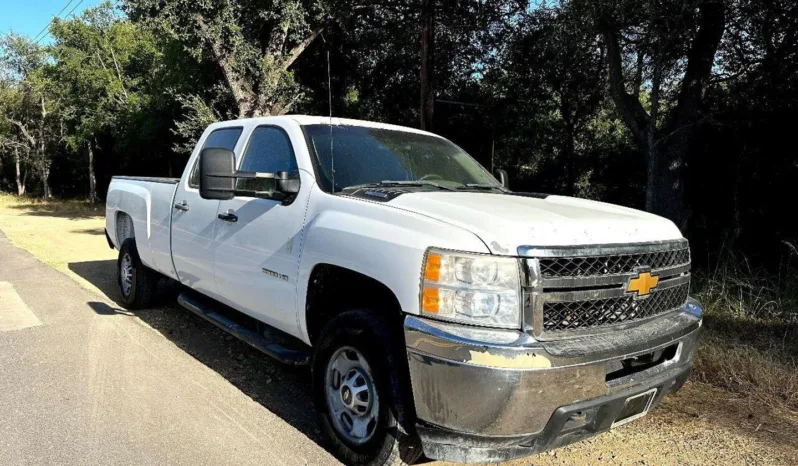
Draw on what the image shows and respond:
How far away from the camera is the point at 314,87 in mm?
17500

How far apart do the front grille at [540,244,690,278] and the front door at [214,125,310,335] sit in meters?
1.57

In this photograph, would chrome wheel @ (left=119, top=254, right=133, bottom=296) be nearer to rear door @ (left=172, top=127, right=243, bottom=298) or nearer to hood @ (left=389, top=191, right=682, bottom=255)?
rear door @ (left=172, top=127, right=243, bottom=298)

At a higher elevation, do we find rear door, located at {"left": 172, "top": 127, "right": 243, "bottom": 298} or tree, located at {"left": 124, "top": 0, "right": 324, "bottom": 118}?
tree, located at {"left": 124, "top": 0, "right": 324, "bottom": 118}

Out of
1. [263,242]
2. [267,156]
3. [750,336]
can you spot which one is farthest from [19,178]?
[750,336]

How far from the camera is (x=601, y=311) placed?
9.14 ft

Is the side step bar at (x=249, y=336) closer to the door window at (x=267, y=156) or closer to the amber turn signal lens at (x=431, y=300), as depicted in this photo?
the door window at (x=267, y=156)

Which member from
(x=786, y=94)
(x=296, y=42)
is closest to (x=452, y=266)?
(x=786, y=94)

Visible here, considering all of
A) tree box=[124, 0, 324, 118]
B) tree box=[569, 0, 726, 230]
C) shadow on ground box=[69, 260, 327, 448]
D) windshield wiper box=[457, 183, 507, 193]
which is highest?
tree box=[124, 0, 324, 118]

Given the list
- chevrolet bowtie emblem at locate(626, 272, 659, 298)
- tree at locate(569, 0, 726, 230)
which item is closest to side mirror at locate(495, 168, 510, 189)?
chevrolet bowtie emblem at locate(626, 272, 659, 298)

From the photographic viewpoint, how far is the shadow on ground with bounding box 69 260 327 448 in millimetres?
4016

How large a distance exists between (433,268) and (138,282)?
15.7 ft

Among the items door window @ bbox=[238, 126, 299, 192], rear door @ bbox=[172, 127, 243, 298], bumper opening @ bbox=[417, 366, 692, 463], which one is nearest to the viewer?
bumper opening @ bbox=[417, 366, 692, 463]

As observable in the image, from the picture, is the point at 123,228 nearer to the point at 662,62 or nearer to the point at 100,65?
the point at 662,62

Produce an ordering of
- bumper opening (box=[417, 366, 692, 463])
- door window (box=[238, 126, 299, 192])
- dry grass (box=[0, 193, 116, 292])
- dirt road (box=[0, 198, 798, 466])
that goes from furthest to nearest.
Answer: dry grass (box=[0, 193, 116, 292]), door window (box=[238, 126, 299, 192]), dirt road (box=[0, 198, 798, 466]), bumper opening (box=[417, 366, 692, 463])
